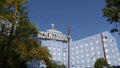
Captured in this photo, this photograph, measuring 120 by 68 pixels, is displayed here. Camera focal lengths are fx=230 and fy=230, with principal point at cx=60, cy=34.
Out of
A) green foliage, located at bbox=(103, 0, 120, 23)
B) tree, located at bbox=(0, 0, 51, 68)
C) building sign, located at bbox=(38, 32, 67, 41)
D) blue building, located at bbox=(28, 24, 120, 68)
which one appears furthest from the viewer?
building sign, located at bbox=(38, 32, 67, 41)

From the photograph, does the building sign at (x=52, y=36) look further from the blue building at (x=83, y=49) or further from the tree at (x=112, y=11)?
the tree at (x=112, y=11)

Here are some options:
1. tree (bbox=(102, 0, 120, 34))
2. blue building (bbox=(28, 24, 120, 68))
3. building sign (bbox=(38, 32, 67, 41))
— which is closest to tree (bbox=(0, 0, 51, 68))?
tree (bbox=(102, 0, 120, 34))

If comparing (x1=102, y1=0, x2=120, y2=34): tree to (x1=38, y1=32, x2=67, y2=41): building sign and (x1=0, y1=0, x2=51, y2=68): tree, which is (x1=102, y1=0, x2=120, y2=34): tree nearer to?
(x1=0, y1=0, x2=51, y2=68): tree

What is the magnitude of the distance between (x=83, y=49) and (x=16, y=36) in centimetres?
9413

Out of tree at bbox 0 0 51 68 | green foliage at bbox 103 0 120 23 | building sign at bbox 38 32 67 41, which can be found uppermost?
building sign at bbox 38 32 67 41

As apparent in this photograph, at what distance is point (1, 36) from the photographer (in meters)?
27.3

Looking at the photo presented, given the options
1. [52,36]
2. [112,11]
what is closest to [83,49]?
[52,36]

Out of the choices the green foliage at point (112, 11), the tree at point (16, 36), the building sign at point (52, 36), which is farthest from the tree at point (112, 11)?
the building sign at point (52, 36)

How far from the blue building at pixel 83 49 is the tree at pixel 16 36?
73.7 meters

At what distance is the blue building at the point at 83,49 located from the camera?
4380 inches

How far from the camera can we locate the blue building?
365 ft

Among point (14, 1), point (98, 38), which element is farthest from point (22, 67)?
point (98, 38)

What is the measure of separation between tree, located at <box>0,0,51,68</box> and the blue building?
242ft

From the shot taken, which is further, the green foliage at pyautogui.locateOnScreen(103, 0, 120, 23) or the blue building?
the blue building
